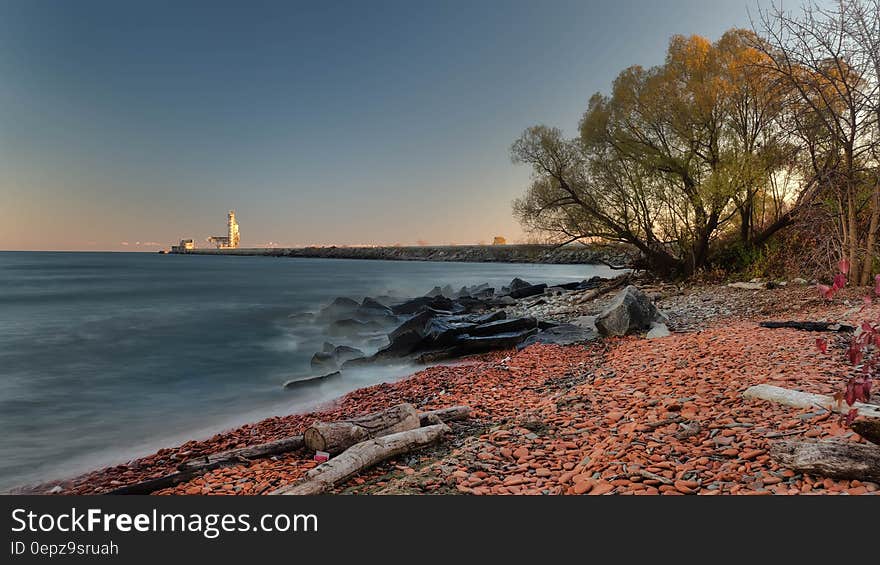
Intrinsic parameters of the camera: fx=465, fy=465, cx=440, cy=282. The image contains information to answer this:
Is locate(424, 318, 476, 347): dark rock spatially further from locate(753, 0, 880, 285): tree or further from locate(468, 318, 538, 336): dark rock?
locate(753, 0, 880, 285): tree

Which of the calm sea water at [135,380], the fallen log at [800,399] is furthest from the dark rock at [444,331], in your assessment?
the fallen log at [800,399]

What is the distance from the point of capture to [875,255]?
10.3 meters

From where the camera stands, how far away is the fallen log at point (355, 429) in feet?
15.1

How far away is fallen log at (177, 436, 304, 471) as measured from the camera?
464cm

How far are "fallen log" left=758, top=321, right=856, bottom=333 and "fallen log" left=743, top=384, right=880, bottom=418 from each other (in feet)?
11.7

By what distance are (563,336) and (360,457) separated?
7.19 m

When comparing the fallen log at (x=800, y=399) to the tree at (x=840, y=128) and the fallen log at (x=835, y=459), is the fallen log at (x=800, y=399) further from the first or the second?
the tree at (x=840, y=128)

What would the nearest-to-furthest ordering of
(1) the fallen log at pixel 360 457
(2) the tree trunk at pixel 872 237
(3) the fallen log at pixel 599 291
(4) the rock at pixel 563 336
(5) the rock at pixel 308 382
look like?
(1) the fallen log at pixel 360 457 → (5) the rock at pixel 308 382 → (4) the rock at pixel 563 336 → (2) the tree trunk at pixel 872 237 → (3) the fallen log at pixel 599 291

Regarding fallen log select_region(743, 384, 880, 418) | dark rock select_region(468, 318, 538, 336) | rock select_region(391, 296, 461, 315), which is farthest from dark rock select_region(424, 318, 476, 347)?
fallen log select_region(743, 384, 880, 418)

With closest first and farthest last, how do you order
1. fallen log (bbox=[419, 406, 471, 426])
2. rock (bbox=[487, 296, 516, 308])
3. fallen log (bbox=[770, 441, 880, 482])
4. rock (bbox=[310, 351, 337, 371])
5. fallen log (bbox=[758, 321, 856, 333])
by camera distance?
fallen log (bbox=[770, 441, 880, 482]) < fallen log (bbox=[419, 406, 471, 426]) < fallen log (bbox=[758, 321, 856, 333]) < rock (bbox=[310, 351, 337, 371]) < rock (bbox=[487, 296, 516, 308])

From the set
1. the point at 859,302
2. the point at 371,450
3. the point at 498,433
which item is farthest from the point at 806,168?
the point at 371,450

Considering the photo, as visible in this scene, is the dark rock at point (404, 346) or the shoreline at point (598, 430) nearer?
the shoreline at point (598, 430)

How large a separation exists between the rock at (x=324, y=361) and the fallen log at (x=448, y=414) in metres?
6.35

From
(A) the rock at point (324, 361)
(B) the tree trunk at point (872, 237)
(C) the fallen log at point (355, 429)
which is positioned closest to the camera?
(C) the fallen log at point (355, 429)
